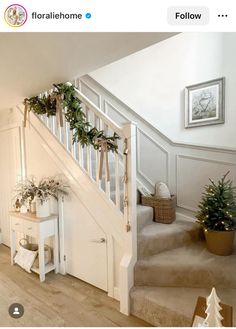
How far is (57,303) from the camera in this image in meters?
1.96

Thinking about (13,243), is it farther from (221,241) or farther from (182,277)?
(221,241)

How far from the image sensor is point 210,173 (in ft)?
8.27

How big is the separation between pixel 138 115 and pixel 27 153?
1673mm

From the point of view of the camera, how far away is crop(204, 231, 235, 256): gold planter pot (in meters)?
2.00

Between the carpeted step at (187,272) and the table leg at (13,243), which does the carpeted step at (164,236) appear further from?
the table leg at (13,243)

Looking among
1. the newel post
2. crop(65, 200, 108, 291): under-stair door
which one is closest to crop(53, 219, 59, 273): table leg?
crop(65, 200, 108, 291): under-stair door

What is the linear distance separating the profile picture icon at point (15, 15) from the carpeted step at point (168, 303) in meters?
2.11

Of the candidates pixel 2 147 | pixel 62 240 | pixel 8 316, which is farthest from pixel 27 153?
pixel 8 316

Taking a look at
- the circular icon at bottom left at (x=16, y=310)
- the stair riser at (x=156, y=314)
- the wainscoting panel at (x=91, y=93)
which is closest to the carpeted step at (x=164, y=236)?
the stair riser at (x=156, y=314)

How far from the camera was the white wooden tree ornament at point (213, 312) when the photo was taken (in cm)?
91

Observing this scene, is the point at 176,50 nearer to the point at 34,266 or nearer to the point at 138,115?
the point at 138,115

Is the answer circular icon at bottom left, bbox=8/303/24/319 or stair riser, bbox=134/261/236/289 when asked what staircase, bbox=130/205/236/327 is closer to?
stair riser, bbox=134/261/236/289

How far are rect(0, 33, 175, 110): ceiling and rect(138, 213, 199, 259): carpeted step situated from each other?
1.70 m

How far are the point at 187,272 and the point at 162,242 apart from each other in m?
0.37
